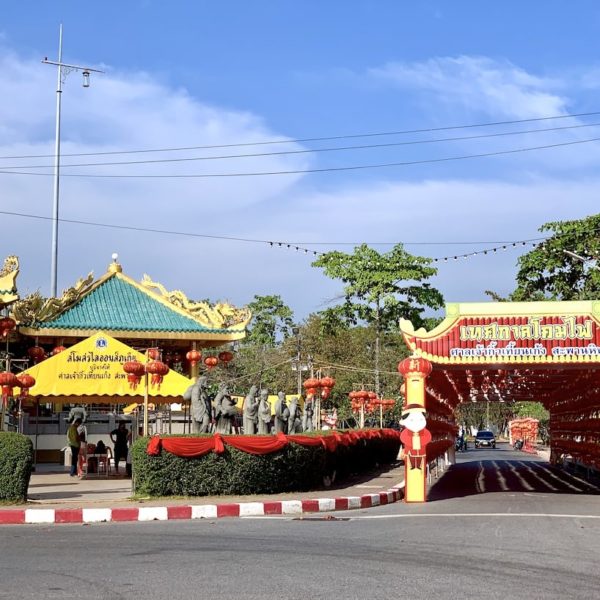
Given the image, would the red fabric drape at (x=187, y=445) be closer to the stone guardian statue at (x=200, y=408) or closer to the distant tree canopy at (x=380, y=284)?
the stone guardian statue at (x=200, y=408)

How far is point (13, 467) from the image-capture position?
15.5 meters

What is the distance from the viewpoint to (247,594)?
7.67 m

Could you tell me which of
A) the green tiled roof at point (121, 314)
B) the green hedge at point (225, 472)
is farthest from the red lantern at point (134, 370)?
the green tiled roof at point (121, 314)

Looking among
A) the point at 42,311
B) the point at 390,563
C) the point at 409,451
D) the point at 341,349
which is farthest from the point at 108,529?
the point at 341,349

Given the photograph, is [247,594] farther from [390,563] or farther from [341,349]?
[341,349]

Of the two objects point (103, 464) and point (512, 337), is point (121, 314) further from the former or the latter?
point (512, 337)

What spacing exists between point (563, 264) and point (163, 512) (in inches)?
1293

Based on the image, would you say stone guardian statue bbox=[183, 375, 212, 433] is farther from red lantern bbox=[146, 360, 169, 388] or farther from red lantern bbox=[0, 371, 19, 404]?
red lantern bbox=[0, 371, 19, 404]

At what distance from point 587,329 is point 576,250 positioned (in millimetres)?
25314

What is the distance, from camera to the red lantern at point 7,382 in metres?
21.1

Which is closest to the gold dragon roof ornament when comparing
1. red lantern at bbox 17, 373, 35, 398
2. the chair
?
red lantern at bbox 17, 373, 35, 398

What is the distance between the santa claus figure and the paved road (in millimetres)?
3484

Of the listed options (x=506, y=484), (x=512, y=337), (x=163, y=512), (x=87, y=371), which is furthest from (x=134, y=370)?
(x=506, y=484)

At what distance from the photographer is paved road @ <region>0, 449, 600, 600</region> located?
7.95 meters
